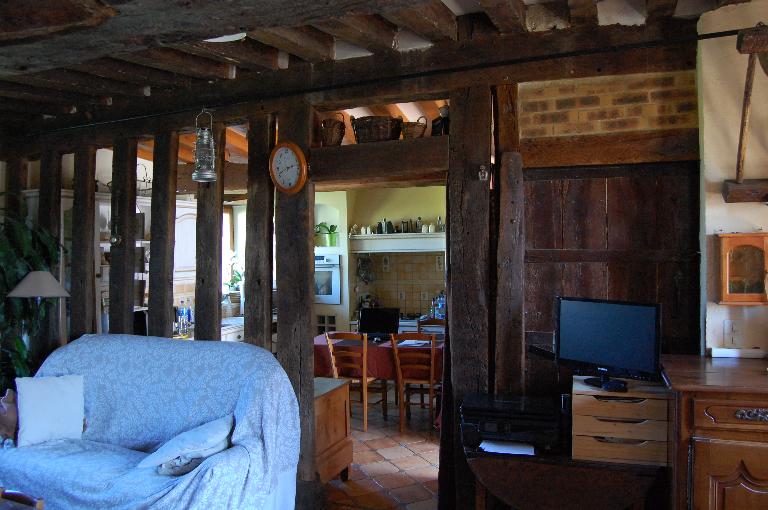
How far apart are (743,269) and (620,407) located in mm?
853

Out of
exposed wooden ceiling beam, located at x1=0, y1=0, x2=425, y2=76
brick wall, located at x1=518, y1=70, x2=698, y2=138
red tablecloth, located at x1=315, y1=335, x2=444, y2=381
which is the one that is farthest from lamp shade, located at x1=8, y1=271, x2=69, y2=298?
brick wall, located at x1=518, y1=70, x2=698, y2=138

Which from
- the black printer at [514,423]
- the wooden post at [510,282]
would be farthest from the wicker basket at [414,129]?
the black printer at [514,423]

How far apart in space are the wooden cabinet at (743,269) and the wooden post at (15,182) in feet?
16.2

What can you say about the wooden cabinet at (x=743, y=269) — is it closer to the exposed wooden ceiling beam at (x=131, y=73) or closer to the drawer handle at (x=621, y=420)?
the drawer handle at (x=621, y=420)

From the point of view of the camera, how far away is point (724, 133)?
2676 mm

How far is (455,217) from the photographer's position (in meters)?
3.11

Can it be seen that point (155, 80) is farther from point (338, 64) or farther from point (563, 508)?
point (563, 508)

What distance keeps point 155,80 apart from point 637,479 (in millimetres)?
3474

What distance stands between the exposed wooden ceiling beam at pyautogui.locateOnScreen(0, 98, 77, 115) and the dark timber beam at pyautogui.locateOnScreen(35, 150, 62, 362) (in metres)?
0.31

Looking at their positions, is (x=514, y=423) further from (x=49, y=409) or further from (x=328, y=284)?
(x=328, y=284)

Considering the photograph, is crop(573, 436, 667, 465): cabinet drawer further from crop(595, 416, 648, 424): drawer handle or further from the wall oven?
the wall oven

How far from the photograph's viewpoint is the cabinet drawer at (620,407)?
2.39 m

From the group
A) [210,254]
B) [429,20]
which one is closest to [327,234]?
[210,254]

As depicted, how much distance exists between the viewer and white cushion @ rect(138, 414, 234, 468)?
2662mm
